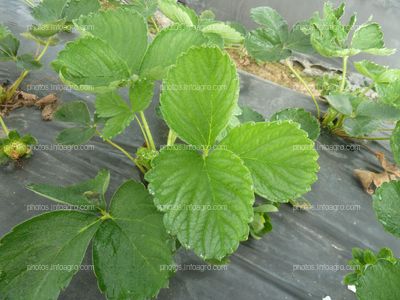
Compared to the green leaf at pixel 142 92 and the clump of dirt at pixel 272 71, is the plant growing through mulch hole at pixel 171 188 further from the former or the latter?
the clump of dirt at pixel 272 71

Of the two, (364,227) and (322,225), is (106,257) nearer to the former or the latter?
(322,225)

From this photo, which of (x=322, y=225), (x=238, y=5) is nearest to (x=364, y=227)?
(x=322, y=225)

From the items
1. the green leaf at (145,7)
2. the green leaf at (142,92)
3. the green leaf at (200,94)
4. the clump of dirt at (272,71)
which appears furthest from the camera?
the clump of dirt at (272,71)

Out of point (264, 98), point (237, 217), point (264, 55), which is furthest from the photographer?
point (264, 98)

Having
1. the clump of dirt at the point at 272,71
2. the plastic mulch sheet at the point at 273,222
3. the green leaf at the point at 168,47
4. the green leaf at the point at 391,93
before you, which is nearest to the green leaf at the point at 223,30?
the green leaf at the point at 168,47

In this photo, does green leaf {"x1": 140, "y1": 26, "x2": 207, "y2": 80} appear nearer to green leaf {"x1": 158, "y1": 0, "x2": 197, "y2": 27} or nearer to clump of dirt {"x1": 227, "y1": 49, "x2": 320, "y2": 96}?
green leaf {"x1": 158, "y1": 0, "x2": 197, "y2": 27}

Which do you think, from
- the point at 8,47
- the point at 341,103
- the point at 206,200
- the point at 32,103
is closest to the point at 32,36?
the point at 8,47

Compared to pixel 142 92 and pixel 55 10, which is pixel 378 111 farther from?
pixel 55 10
